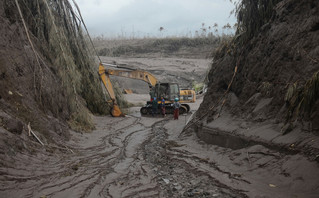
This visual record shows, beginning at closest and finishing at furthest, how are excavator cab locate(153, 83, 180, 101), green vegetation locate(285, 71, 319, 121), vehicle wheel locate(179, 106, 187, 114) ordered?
green vegetation locate(285, 71, 319, 121) → excavator cab locate(153, 83, 180, 101) → vehicle wheel locate(179, 106, 187, 114)

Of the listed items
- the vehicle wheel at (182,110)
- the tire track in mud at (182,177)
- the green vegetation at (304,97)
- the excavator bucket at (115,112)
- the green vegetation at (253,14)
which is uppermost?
the green vegetation at (253,14)

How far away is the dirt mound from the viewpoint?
5.42 meters

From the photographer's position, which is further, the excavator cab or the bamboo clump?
the excavator cab

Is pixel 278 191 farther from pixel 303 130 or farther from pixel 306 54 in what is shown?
pixel 306 54

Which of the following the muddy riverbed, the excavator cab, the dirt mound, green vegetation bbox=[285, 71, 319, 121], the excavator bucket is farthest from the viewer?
the excavator cab

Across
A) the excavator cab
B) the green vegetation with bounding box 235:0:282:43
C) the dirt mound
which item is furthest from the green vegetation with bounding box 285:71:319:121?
the excavator cab

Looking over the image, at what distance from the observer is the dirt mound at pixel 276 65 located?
5422 millimetres

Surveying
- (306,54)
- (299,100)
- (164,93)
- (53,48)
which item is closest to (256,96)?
(306,54)

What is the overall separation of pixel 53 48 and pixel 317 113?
9.30m

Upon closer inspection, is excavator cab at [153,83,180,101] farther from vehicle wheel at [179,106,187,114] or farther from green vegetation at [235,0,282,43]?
green vegetation at [235,0,282,43]

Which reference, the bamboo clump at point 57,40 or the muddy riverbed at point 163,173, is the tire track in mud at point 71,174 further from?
the bamboo clump at point 57,40

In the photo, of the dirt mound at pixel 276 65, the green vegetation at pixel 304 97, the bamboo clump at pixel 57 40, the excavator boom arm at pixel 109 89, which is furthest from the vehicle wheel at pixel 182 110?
the green vegetation at pixel 304 97

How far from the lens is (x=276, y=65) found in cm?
639

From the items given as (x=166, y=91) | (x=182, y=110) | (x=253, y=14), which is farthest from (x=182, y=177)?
(x=182, y=110)
